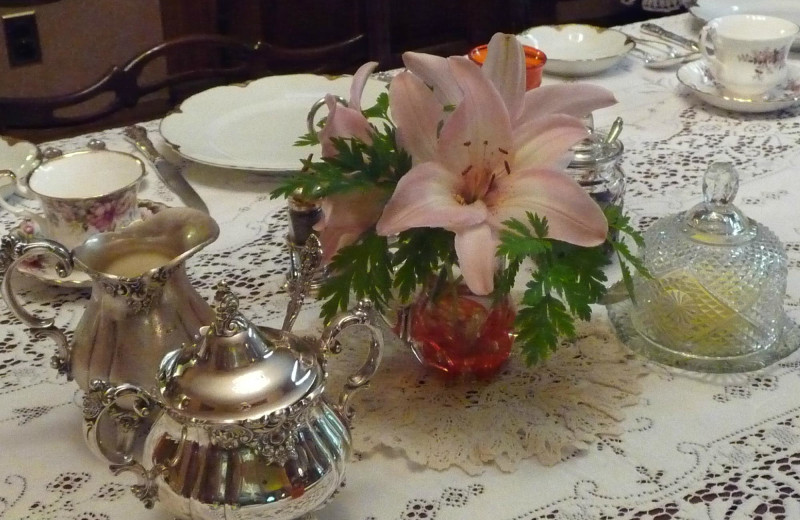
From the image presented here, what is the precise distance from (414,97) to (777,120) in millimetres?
669

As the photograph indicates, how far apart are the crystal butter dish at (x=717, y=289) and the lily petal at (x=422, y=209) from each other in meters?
0.17

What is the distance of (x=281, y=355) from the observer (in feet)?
1.53

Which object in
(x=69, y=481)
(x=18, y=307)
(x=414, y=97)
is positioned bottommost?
(x=69, y=481)

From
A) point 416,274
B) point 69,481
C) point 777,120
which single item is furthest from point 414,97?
point 777,120

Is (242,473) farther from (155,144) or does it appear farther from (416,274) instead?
(155,144)

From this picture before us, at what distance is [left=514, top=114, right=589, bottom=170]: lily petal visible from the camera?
21.0 inches

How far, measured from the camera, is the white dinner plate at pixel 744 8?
51.2 inches

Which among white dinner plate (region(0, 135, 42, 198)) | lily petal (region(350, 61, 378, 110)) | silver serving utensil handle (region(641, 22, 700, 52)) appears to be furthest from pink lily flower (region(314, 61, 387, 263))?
silver serving utensil handle (region(641, 22, 700, 52))

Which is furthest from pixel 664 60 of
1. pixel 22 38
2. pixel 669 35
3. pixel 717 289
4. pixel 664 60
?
pixel 22 38

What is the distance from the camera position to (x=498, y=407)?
596 millimetres

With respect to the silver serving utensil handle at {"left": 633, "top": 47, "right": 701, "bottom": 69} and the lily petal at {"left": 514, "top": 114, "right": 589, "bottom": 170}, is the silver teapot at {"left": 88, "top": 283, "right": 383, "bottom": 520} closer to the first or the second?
the lily petal at {"left": 514, "top": 114, "right": 589, "bottom": 170}

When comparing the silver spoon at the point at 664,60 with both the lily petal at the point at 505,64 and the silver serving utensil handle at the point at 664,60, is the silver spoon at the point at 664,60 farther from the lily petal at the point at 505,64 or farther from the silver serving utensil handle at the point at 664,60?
the lily petal at the point at 505,64

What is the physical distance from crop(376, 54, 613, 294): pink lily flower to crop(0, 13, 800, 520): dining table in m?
0.12

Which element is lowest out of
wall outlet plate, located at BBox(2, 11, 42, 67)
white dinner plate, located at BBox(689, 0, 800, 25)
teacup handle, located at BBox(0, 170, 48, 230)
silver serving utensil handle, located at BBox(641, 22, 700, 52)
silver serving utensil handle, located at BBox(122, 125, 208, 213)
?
wall outlet plate, located at BBox(2, 11, 42, 67)
